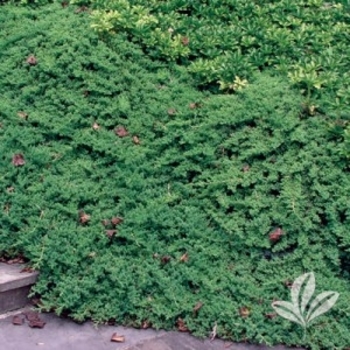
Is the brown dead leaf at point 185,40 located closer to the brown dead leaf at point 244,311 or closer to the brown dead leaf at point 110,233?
the brown dead leaf at point 110,233

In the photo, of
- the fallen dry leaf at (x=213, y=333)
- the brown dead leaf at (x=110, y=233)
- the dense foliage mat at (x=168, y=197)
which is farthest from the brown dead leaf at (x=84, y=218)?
the fallen dry leaf at (x=213, y=333)

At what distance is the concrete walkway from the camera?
320 cm

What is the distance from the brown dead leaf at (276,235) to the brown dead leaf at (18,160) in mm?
1490

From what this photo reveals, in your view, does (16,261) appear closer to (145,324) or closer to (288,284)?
(145,324)

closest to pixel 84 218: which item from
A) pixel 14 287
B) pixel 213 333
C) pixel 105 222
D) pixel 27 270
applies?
pixel 105 222

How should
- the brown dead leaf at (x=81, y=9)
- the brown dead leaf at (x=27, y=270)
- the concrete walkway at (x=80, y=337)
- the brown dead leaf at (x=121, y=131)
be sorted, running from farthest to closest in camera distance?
1. the brown dead leaf at (x=81, y=9)
2. the brown dead leaf at (x=121, y=131)
3. the brown dead leaf at (x=27, y=270)
4. the concrete walkway at (x=80, y=337)

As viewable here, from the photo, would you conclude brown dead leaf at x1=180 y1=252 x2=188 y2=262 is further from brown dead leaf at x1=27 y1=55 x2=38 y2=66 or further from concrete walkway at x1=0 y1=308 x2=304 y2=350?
brown dead leaf at x1=27 y1=55 x2=38 y2=66

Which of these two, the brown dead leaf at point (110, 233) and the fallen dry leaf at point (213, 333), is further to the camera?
the brown dead leaf at point (110, 233)

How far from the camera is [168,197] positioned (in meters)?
3.61

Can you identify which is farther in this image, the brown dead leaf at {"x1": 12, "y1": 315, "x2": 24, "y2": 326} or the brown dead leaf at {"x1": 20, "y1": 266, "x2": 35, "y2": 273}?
the brown dead leaf at {"x1": 20, "y1": 266, "x2": 35, "y2": 273}

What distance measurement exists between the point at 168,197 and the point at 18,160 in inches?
36.0

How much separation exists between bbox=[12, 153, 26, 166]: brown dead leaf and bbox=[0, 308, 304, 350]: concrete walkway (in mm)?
859

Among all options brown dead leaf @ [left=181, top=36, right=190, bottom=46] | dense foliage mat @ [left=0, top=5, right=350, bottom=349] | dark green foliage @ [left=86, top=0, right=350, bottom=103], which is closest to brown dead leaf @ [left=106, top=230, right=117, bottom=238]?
dense foliage mat @ [left=0, top=5, right=350, bottom=349]

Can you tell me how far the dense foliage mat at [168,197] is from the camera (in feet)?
11.1
